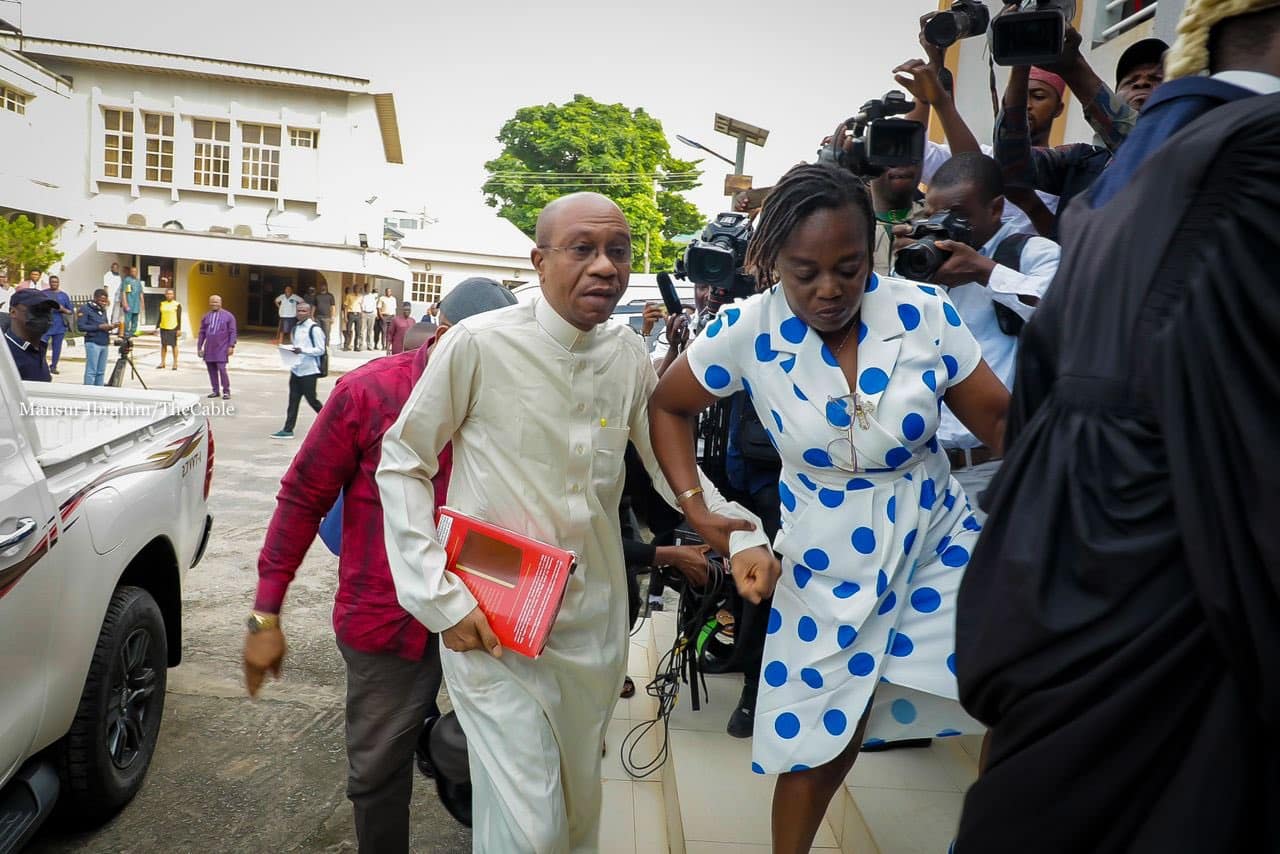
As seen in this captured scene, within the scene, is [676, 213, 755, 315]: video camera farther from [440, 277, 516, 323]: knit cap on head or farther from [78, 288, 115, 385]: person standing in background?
[78, 288, 115, 385]: person standing in background

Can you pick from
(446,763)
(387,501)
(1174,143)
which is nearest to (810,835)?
(446,763)

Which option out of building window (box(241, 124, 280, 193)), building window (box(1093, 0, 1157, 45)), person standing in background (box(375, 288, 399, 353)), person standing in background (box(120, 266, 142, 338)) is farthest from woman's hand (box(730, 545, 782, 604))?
building window (box(241, 124, 280, 193))

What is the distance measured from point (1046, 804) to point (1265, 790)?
0.24 m

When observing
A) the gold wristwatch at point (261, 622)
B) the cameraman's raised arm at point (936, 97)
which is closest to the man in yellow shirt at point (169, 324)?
the cameraman's raised arm at point (936, 97)

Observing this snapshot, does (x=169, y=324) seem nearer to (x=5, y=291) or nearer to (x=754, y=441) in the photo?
(x=5, y=291)

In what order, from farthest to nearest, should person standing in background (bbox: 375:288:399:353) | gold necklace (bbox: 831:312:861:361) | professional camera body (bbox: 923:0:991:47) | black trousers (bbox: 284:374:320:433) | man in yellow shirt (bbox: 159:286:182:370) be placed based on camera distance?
person standing in background (bbox: 375:288:399:353) < man in yellow shirt (bbox: 159:286:182:370) < black trousers (bbox: 284:374:320:433) < professional camera body (bbox: 923:0:991:47) < gold necklace (bbox: 831:312:861:361)

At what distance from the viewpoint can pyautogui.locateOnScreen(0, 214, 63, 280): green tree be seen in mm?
21031

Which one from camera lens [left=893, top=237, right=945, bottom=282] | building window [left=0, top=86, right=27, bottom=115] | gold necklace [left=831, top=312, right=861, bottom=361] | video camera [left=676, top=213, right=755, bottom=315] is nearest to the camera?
gold necklace [left=831, top=312, right=861, bottom=361]

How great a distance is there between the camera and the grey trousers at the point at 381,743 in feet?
8.69

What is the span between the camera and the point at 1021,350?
1.49m

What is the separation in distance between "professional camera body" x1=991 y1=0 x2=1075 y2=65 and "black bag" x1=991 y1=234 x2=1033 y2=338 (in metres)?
0.57

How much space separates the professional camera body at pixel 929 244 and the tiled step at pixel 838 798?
1.66 meters

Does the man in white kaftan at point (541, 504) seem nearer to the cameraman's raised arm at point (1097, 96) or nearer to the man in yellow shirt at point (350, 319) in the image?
the cameraman's raised arm at point (1097, 96)

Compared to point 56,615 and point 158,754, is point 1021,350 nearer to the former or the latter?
point 56,615
